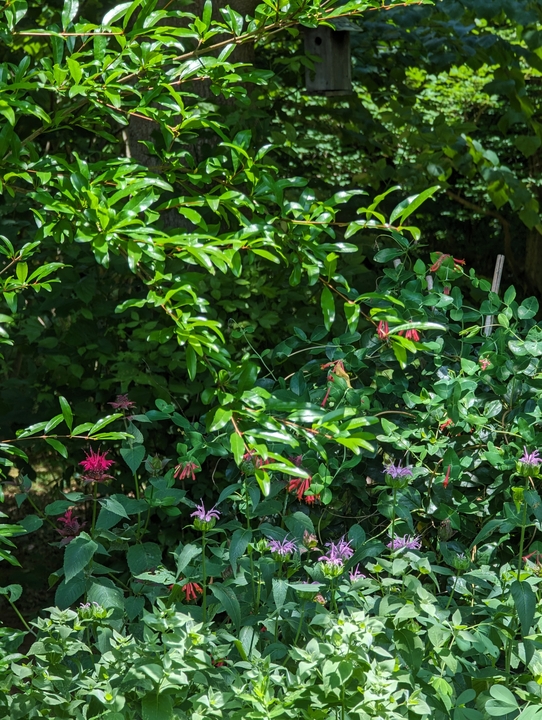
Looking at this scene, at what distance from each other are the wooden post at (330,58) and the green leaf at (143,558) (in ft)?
9.37

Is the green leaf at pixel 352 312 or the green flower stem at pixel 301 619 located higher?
the green leaf at pixel 352 312

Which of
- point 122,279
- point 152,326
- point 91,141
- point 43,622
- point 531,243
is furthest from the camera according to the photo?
point 531,243


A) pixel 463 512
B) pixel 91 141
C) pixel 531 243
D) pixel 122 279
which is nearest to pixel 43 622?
pixel 463 512

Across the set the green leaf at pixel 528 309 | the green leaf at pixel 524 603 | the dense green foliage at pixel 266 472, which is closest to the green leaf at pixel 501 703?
the dense green foliage at pixel 266 472

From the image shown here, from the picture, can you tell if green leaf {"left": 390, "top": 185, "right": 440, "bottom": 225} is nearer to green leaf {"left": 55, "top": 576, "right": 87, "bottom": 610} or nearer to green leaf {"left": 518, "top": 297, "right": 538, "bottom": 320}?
green leaf {"left": 518, "top": 297, "right": 538, "bottom": 320}

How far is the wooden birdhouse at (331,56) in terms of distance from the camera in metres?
4.19

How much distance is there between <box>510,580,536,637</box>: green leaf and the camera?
1.76m

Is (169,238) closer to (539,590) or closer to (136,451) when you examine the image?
(136,451)

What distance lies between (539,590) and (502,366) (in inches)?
24.7

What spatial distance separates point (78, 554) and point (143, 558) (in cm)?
17

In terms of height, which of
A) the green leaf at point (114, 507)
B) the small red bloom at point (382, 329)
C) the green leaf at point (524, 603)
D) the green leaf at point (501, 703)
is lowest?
the green leaf at point (501, 703)

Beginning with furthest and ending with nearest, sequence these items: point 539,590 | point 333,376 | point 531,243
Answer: point 531,243 < point 333,376 < point 539,590

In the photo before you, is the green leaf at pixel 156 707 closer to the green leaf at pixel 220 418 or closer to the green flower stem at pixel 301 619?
the green flower stem at pixel 301 619

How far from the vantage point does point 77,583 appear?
6.63 feet
